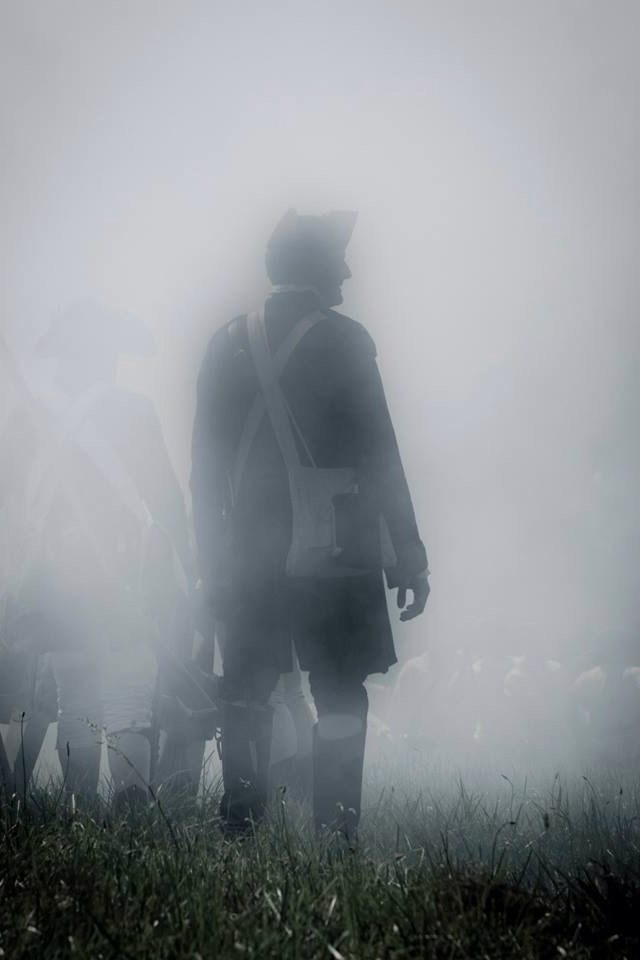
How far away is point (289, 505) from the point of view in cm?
352

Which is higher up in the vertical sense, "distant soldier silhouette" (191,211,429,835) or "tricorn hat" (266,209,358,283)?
"tricorn hat" (266,209,358,283)

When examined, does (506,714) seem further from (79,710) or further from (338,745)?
(338,745)

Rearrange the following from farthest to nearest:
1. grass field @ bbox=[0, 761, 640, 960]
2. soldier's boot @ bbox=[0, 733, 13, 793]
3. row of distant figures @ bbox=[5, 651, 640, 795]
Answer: row of distant figures @ bbox=[5, 651, 640, 795] < soldier's boot @ bbox=[0, 733, 13, 793] < grass field @ bbox=[0, 761, 640, 960]

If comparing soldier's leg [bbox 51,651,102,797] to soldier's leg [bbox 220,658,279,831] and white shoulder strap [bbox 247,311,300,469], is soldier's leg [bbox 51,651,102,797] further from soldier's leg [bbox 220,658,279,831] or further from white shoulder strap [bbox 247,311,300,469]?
white shoulder strap [bbox 247,311,300,469]

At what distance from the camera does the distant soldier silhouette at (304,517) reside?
3426 mm

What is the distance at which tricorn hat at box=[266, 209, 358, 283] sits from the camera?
3.62 meters

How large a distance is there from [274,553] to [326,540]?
194mm

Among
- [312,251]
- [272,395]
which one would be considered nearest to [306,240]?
[312,251]

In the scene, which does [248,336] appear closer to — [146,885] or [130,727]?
[130,727]

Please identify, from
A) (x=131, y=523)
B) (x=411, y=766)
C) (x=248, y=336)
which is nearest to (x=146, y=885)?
(x=248, y=336)

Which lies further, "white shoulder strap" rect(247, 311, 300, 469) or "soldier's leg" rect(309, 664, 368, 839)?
"white shoulder strap" rect(247, 311, 300, 469)

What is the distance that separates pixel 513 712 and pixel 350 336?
3728 millimetres

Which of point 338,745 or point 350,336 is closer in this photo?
point 338,745

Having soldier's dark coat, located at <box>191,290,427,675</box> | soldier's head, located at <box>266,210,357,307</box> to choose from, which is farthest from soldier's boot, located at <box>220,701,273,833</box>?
soldier's head, located at <box>266,210,357,307</box>
